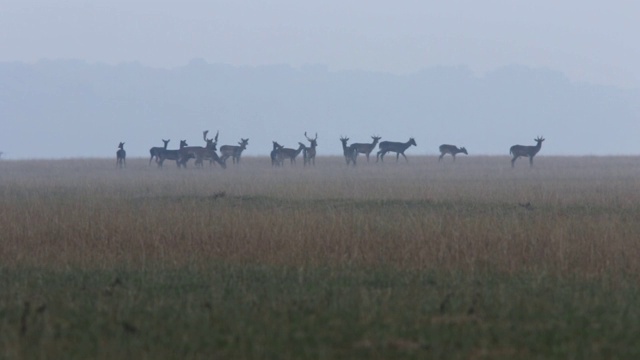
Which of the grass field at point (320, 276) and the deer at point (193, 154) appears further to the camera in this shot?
the deer at point (193, 154)

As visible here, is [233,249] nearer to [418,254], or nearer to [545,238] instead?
[418,254]

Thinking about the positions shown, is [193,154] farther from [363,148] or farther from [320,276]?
[320,276]

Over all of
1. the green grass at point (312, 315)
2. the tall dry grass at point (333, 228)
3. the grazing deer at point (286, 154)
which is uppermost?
the grazing deer at point (286, 154)

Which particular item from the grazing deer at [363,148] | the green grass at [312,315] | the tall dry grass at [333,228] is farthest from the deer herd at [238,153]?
the green grass at [312,315]

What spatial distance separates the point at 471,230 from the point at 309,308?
638 cm

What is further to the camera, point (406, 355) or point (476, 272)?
point (476, 272)

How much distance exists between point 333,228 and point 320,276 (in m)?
3.93

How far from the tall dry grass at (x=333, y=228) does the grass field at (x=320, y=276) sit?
0.05 m

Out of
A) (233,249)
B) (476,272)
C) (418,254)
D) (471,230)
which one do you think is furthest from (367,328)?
Result: (471,230)

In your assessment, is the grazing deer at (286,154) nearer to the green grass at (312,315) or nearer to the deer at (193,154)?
the deer at (193,154)

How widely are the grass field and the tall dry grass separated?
0.05 metres

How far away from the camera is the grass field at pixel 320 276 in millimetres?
7926

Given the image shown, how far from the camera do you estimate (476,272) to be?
12.1 meters

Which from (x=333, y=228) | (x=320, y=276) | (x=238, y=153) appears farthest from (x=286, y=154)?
(x=320, y=276)
